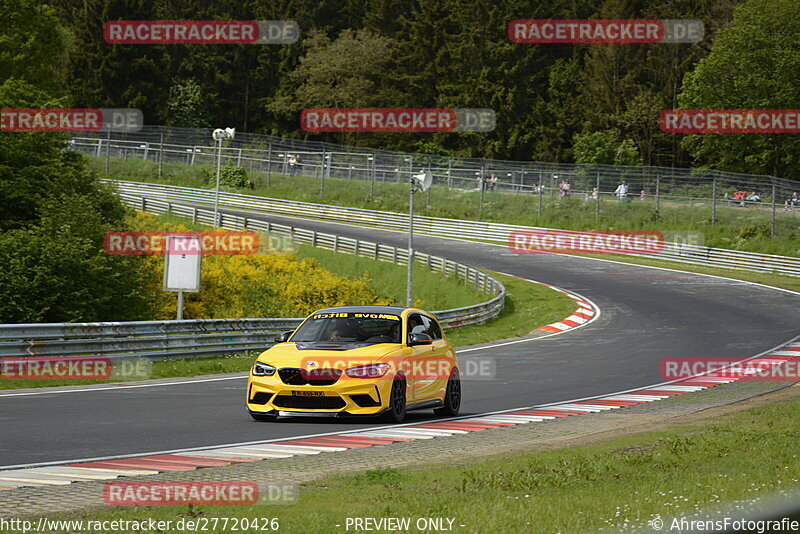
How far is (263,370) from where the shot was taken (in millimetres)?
13836

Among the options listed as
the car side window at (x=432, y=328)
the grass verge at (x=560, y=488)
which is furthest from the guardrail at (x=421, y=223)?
the grass verge at (x=560, y=488)

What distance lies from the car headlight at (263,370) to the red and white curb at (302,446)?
1.21m

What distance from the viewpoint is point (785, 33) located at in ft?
235

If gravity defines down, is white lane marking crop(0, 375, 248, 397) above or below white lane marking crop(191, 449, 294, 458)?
below

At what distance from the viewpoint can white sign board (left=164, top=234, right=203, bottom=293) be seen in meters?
23.5

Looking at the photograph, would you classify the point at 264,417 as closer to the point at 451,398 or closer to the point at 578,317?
the point at 451,398

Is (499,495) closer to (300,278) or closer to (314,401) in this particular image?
(314,401)

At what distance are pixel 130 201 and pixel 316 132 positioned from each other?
47553 millimetres

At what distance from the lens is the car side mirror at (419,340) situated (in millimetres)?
14711

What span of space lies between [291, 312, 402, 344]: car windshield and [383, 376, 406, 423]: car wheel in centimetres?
70


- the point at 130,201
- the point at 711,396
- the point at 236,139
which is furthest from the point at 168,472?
the point at 236,139

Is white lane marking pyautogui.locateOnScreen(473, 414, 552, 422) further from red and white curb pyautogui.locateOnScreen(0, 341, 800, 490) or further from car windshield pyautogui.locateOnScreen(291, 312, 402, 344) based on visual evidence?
car windshield pyautogui.locateOnScreen(291, 312, 402, 344)

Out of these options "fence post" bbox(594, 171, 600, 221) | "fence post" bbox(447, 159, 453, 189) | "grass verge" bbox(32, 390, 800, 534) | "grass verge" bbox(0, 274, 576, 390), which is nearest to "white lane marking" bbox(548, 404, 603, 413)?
"grass verge" bbox(32, 390, 800, 534)

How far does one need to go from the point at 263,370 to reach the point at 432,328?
295 cm
